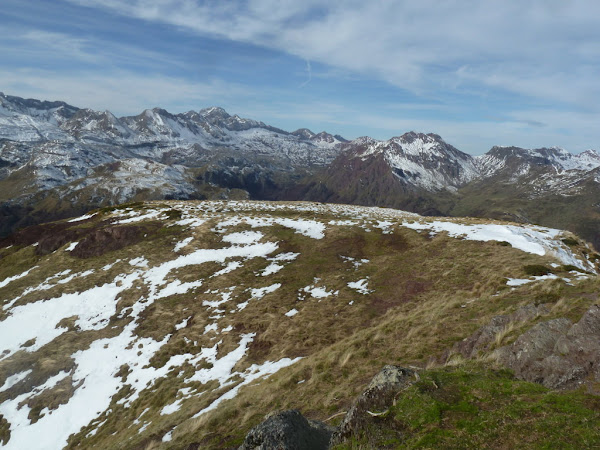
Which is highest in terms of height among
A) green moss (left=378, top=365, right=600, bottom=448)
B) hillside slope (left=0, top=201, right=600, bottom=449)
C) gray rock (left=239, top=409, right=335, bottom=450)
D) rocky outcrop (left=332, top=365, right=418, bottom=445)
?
green moss (left=378, top=365, right=600, bottom=448)

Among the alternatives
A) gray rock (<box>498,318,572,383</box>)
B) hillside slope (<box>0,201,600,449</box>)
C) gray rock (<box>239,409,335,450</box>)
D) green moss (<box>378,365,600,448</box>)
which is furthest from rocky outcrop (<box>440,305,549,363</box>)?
gray rock (<box>239,409,335,450</box>)

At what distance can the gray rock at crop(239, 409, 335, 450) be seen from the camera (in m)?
7.96

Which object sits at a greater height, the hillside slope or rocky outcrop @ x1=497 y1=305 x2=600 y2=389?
rocky outcrop @ x1=497 y1=305 x2=600 y2=389

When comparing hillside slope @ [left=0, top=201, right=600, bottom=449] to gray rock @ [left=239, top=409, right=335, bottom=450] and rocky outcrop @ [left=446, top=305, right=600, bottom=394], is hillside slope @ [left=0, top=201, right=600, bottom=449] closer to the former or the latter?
rocky outcrop @ [left=446, top=305, right=600, bottom=394]

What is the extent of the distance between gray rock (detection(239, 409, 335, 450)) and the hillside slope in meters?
3.38

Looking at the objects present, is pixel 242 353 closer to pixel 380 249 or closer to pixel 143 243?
pixel 380 249

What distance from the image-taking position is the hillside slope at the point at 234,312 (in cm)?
1566

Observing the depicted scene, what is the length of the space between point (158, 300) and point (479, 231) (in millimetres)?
38209

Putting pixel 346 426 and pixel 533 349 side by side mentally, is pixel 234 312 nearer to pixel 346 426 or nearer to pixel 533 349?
pixel 346 426

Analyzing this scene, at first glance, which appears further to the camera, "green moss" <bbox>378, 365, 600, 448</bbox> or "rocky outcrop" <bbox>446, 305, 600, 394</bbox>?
"rocky outcrop" <bbox>446, 305, 600, 394</bbox>

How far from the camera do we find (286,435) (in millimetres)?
8008

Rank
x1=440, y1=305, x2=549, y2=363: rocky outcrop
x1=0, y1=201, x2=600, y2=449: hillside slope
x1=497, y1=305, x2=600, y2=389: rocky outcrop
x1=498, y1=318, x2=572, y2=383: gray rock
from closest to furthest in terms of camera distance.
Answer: x1=497, y1=305, x2=600, y2=389: rocky outcrop → x1=498, y1=318, x2=572, y2=383: gray rock → x1=440, y1=305, x2=549, y2=363: rocky outcrop → x1=0, y1=201, x2=600, y2=449: hillside slope

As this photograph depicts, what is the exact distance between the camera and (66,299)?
111 feet

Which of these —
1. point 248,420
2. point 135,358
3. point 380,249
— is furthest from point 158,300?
point 380,249
